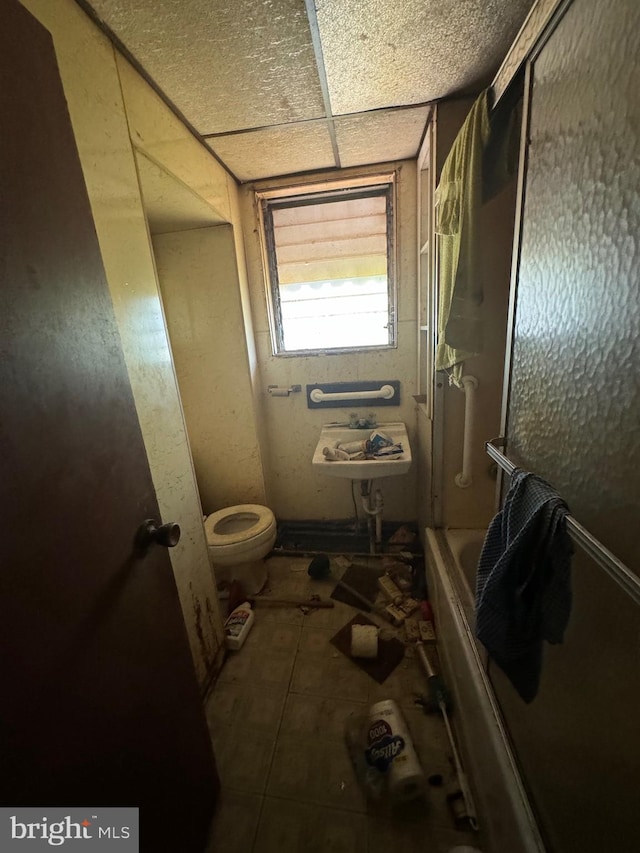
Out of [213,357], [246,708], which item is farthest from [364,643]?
[213,357]

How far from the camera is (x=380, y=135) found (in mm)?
1469

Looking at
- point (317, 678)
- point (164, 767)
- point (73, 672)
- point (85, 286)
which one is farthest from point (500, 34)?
point (317, 678)

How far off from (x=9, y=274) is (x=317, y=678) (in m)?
1.66

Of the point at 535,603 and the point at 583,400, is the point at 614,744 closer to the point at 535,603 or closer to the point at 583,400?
the point at 535,603

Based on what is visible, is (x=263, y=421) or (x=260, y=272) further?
(x=263, y=421)

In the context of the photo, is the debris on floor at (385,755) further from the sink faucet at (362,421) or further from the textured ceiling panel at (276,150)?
the textured ceiling panel at (276,150)

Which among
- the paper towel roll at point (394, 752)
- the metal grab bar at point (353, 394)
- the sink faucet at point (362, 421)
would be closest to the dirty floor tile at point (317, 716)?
the paper towel roll at point (394, 752)

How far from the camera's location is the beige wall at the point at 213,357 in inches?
71.2

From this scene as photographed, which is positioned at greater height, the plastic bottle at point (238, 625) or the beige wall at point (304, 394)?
the beige wall at point (304, 394)

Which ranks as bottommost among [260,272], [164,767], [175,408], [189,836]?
[189,836]

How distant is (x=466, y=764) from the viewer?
3.33 feet

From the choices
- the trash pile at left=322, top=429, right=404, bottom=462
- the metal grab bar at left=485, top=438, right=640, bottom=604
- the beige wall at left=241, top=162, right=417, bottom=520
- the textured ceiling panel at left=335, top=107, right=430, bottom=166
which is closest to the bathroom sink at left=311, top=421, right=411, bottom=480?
the trash pile at left=322, top=429, right=404, bottom=462

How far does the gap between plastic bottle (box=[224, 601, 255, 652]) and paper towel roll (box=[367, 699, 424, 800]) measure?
67 centimetres

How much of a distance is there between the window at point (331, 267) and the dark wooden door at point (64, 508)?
1481 mm
